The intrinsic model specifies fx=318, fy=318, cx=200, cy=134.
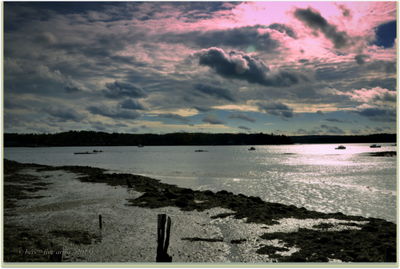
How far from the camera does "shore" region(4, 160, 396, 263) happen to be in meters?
17.2

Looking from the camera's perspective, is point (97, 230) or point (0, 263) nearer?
point (0, 263)

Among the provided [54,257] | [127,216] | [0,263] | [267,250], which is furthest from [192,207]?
[0,263]

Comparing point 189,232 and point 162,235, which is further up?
point 162,235

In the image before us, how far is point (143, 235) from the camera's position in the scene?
21.0 meters

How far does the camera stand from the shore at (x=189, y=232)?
17.2 metres

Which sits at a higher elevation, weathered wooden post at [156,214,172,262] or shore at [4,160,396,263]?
weathered wooden post at [156,214,172,262]

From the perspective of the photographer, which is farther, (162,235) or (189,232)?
(189,232)

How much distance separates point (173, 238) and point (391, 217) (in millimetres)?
20021

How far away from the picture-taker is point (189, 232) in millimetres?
22000

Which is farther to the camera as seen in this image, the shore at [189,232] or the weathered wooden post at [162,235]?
the shore at [189,232]

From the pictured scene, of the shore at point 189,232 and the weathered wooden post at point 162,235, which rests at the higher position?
the weathered wooden post at point 162,235

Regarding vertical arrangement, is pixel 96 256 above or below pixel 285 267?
below

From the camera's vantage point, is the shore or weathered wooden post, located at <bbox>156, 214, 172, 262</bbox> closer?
weathered wooden post, located at <bbox>156, 214, 172, 262</bbox>

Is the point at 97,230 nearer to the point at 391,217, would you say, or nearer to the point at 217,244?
the point at 217,244
